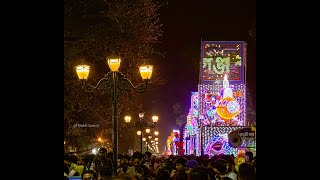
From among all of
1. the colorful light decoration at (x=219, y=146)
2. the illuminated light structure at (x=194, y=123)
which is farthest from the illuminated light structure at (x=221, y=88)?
the illuminated light structure at (x=194, y=123)

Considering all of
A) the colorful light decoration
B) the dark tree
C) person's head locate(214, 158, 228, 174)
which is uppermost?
the dark tree

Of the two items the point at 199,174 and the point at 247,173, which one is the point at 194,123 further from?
the point at 199,174

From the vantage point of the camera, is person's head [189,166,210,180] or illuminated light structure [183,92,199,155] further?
illuminated light structure [183,92,199,155]

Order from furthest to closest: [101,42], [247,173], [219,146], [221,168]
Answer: [219,146] < [101,42] < [221,168] < [247,173]

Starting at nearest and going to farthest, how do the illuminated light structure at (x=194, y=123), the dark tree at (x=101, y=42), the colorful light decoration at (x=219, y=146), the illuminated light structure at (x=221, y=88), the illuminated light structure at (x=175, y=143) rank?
the dark tree at (x=101, y=42)
the colorful light decoration at (x=219, y=146)
the illuminated light structure at (x=221, y=88)
the illuminated light structure at (x=194, y=123)
the illuminated light structure at (x=175, y=143)

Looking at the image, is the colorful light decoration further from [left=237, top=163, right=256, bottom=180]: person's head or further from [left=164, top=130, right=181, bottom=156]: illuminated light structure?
[left=164, top=130, right=181, bottom=156]: illuminated light structure

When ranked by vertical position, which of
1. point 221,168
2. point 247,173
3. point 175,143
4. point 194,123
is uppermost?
point 247,173

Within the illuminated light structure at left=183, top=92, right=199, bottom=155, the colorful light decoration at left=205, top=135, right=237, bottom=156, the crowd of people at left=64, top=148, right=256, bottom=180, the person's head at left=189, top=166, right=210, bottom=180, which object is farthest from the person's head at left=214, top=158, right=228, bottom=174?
the illuminated light structure at left=183, top=92, right=199, bottom=155

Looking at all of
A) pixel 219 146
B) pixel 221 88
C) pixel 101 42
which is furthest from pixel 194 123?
pixel 101 42

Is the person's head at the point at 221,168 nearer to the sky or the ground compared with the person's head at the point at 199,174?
nearer to the ground

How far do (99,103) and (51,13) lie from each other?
720 inches

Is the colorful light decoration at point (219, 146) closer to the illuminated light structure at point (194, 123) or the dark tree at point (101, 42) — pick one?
the illuminated light structure at point (194, 123)

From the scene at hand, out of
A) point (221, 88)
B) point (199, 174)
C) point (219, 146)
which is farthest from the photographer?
point (221, 88)

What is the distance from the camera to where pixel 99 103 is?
70.8 feet
